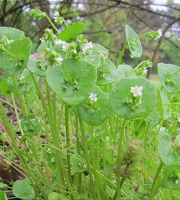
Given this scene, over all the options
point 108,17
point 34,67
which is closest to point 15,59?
point 34,67

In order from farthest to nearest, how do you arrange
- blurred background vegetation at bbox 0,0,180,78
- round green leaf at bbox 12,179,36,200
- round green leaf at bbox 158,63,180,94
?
blurred background vegetation at bbox 0,0,180,78
round green leaf at bbox 12,179,36,200
round green leaf at bbox 158,63,180,94

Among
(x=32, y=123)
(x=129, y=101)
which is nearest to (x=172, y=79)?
(x=129, y=101)

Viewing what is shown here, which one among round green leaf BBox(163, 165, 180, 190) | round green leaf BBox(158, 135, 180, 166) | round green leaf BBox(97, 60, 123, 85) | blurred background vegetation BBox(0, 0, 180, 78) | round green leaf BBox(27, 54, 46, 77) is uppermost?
blurred background vegetation BBox(0, 0, 180, 78)

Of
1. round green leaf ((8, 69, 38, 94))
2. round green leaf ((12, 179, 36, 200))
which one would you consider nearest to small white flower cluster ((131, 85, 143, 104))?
round green leaf ((8, 69, 38, 94))

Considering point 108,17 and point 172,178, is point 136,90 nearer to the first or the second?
point 172,178

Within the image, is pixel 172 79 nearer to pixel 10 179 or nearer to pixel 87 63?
pixel 87 63

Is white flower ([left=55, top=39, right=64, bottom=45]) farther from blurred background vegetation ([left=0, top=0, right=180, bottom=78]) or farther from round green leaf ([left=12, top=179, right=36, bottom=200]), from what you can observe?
blurred background vegetation ([left=0, top=0, right=180, bottom=78])
